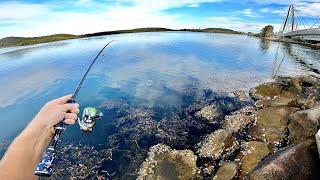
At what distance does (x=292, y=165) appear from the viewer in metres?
11.7

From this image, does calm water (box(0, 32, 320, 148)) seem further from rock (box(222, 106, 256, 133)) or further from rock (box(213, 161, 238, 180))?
rock (box(213, 161, 238, 180))

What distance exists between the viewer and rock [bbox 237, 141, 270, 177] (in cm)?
1456

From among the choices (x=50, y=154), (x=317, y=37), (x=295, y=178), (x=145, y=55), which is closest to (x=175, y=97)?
(x=295, y=178)

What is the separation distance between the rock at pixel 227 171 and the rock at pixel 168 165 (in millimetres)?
956

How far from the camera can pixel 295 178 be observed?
37.7 ft

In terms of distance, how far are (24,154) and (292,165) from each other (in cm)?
936

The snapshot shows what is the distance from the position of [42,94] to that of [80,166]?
1878 centimetres

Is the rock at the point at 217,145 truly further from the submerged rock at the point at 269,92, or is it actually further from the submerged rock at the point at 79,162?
the submerged rock at the point at 269,92

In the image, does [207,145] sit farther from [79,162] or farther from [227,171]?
[79,162]

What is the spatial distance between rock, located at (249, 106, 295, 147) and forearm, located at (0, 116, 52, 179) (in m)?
13.9

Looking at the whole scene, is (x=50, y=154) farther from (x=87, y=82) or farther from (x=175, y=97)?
(x=87, y=82)

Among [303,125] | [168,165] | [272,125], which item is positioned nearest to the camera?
[168,165]

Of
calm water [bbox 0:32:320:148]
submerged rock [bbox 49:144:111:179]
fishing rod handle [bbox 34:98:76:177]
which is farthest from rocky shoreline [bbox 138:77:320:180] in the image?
fishing rod handle [bbox 34:98:76:177]

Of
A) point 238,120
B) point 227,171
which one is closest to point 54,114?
point 227,171
